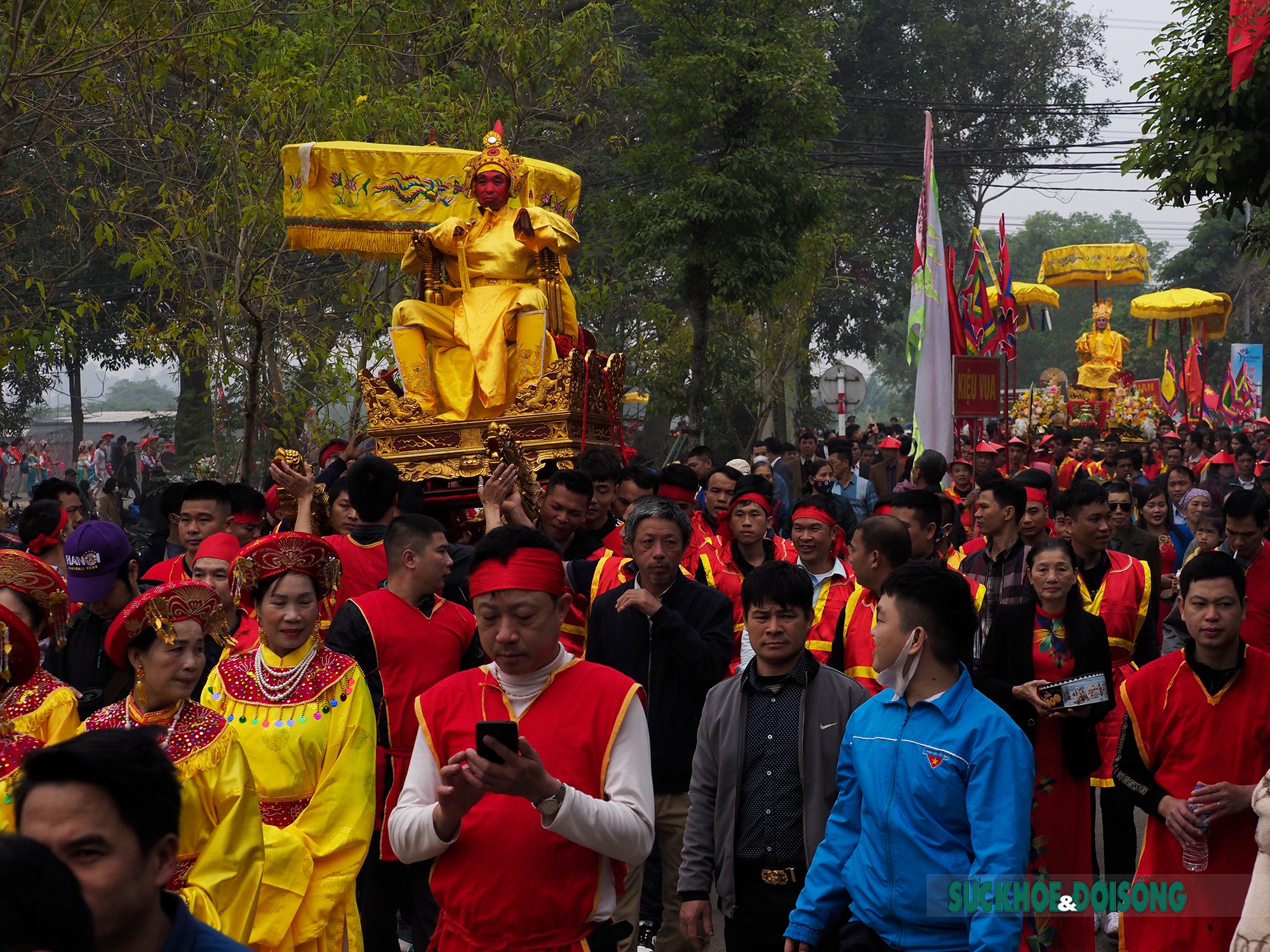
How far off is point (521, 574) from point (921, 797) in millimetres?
1122

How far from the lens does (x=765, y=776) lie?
13.7 feet

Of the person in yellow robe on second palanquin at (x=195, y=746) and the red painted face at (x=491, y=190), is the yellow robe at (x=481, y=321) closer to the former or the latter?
the red painted face at (x=491, y=190)

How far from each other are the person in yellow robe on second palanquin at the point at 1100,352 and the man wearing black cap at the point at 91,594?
31.1 meters

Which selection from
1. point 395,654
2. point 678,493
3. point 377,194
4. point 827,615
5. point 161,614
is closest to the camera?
point 161,614

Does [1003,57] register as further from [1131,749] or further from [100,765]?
[100,765]

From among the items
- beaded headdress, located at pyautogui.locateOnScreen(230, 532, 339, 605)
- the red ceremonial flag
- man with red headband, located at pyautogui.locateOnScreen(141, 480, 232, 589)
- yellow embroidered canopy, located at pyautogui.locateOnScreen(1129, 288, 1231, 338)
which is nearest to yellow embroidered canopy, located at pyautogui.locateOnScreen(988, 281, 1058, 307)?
yellow embroidered canopy, located at pyautogui.locateOnScreen(1129, 288, 1231, 338)

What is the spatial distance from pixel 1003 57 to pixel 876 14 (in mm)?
4214

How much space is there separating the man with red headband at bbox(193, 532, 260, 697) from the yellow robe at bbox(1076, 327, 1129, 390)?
3085 cm

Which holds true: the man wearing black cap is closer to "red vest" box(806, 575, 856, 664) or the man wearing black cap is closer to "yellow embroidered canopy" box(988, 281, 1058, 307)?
"red vest" box(806, 575, 856, 664)

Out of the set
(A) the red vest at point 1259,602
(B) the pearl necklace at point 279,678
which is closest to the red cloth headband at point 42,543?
(B) the pearl necklace at point 279,678

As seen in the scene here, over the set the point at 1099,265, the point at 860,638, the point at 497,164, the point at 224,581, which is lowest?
the point at 860,638

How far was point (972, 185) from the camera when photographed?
4197 cm

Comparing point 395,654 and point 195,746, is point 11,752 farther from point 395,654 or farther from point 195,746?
point 395,654

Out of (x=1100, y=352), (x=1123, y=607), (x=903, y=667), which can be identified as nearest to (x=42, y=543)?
(x=903, y=667)
